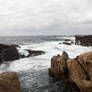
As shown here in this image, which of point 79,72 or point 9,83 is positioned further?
point 79,72

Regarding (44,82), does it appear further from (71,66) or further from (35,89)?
(71,66)

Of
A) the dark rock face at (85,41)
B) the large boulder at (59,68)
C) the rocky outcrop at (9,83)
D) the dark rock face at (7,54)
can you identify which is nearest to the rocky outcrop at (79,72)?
the large boulder at (59,68)

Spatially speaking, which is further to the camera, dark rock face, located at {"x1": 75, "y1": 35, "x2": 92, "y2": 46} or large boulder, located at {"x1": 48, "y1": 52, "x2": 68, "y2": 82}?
dark rock face, located at {"x1": 75, "y1": 35, "x2": 92, "y2": 46}

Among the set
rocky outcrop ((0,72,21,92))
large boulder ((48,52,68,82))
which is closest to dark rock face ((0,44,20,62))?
large boulder ((48,52,68,82))

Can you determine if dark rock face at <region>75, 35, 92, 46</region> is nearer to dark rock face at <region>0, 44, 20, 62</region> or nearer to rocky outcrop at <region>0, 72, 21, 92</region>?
dark rock face at <region>0, 44, 20, 62</region>

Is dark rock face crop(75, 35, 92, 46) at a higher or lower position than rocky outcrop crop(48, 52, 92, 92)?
higher

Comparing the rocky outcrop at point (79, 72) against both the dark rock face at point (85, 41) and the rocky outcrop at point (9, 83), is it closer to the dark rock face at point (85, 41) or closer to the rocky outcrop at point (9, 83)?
the rocky outcrop at point (9, 83)

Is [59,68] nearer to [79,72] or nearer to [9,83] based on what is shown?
[79,72]

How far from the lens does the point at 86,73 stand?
9969 mm

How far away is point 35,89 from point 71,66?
4.52 meters

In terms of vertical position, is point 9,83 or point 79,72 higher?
point 9,83

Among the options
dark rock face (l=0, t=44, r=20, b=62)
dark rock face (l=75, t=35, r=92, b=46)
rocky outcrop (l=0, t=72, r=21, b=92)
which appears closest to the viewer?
rocky outcrop (l=0, t=72, r=21, b=92)

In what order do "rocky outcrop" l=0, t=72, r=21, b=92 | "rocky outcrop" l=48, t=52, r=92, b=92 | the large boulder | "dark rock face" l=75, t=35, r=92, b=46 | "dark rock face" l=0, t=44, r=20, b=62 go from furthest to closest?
"dark rock face" l=75, t=35, r=92, b=46, "dark rock face" l=0, t=44, r=20, b=62, the large boulder, "rocky outcrop" l=48, t=52, r=92, b=92, "rocky outcrop" l=0, t=72, r=21, b=92

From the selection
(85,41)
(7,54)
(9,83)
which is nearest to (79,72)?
(9,83)
